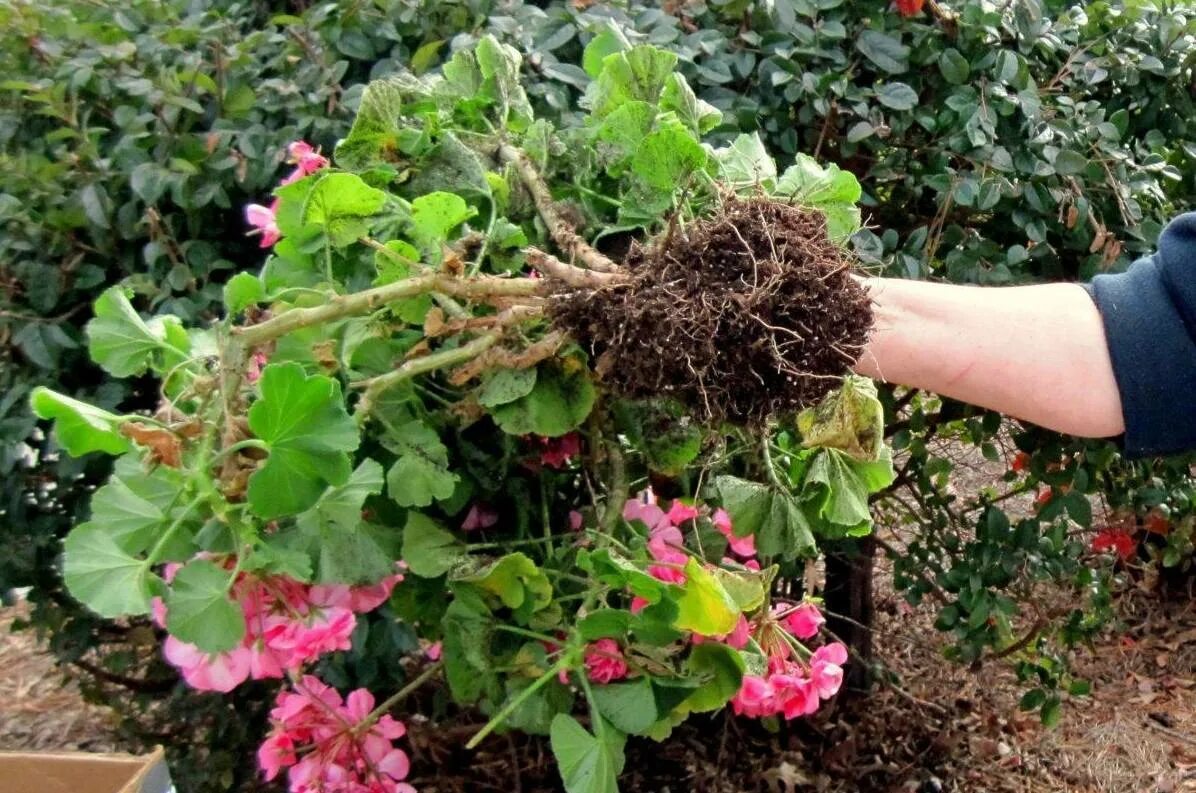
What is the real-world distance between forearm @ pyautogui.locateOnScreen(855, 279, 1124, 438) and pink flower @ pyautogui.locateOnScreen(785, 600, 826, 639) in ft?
0.92

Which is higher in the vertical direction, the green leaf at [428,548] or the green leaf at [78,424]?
the green leaf at [78,424]

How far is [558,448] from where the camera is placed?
3.26 ft

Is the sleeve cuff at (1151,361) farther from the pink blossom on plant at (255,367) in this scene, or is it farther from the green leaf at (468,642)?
the pink blossom on plant at (255,367)

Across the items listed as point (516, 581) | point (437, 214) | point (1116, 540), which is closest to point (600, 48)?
point (437, 214)

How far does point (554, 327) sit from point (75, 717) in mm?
2169

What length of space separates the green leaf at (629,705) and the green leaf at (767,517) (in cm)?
15

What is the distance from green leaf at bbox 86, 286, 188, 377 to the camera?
876mm

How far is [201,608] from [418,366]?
0.78 ft

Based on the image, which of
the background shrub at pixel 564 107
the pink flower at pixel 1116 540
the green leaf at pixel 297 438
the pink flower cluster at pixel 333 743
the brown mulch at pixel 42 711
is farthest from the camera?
the brown mulch at pixel 42 711

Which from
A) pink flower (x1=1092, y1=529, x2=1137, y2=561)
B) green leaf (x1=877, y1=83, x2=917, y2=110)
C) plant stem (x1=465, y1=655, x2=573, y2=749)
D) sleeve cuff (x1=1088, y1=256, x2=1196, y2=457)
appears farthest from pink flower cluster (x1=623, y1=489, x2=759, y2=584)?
pink flower (x1=1092, y1=529, x2=1137, y2=561)

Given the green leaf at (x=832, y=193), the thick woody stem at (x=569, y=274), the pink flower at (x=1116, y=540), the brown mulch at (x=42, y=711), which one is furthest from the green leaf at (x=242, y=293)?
the pink flower at (x=1116, y=540)

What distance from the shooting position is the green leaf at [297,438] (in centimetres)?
69

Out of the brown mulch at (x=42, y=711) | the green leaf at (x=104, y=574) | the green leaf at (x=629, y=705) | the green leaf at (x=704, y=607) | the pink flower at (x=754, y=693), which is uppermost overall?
the green leaf at (x=104, y=574)

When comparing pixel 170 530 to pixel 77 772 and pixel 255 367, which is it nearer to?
pixel 255 367
